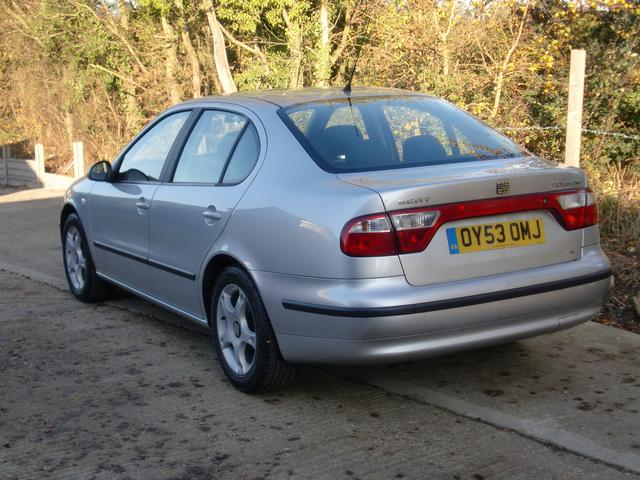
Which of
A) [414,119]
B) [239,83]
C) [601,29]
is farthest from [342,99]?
[239,83]

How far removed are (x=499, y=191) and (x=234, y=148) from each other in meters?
1.65

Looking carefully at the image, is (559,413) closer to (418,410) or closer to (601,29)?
(418,410)

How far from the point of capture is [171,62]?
2058cm

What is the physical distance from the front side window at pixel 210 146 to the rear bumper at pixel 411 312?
974 mm

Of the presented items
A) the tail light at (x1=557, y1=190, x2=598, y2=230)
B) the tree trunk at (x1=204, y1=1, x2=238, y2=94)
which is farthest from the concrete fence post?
the tail light at (x1=557, y1=190, x2=598, y2=230)

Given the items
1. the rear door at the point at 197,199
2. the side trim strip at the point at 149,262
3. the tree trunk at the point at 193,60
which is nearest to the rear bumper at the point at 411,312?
the rear door at the point at 197,199

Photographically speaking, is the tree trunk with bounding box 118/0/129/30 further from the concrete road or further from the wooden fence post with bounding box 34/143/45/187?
the concrete road

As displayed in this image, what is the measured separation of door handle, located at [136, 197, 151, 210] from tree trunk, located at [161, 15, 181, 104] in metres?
15.0

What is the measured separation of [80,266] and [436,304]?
4.04 metres

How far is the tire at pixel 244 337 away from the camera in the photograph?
14.4 ft

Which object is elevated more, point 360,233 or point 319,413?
point 360,233

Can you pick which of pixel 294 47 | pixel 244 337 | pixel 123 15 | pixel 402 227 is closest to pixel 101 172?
pixel 244 337

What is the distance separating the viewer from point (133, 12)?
71.3 ft

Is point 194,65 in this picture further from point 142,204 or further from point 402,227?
point 402,227
